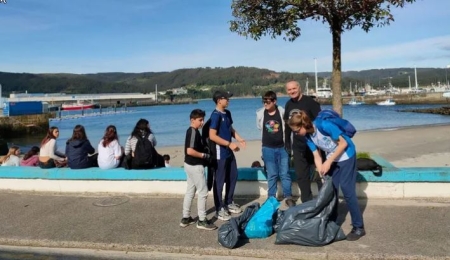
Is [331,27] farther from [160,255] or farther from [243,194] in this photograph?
[160,255]

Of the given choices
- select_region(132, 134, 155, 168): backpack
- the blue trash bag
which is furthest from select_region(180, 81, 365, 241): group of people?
select_region(132, 134, 155, 168): backpack

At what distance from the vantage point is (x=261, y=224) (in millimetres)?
4891

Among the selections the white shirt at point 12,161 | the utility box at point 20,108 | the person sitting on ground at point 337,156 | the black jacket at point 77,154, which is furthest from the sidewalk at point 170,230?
the utility box at point 20,108

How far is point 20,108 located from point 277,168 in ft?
206

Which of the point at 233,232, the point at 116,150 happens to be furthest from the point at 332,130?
the point at 116,150

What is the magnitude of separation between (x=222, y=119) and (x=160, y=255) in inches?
82.3

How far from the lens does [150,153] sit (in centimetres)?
717

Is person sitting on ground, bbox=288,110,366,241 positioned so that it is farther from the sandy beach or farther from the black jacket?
the sandy beach

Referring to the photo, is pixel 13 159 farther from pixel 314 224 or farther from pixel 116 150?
pixel 314 224

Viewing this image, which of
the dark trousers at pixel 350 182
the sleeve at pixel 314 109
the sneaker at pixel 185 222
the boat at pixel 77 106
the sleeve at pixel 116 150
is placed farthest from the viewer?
the boat at pixel 77 106

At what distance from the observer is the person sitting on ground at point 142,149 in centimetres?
714

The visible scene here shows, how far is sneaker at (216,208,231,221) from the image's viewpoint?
5.64 m

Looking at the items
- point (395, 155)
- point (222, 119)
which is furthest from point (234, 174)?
point (395, 155)

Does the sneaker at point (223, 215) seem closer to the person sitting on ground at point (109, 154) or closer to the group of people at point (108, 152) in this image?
the group of people at point (108, 152)
